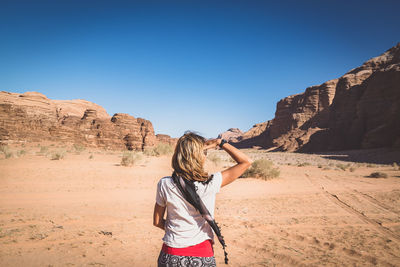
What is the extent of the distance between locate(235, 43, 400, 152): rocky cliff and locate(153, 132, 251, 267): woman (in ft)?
126

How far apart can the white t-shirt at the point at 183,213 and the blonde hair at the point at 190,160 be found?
72mm

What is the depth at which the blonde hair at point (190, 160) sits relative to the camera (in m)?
1.45

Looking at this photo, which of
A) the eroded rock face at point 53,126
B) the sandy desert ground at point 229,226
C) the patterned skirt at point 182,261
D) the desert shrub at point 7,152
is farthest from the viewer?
the eroded rock face at point 53,126

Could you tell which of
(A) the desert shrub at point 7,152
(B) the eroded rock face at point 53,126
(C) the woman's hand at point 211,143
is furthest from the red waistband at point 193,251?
(B) the eroded rock face at point 53,126

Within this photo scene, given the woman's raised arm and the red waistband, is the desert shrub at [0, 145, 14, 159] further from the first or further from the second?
the woman's raised arm

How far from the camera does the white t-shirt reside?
1471mm

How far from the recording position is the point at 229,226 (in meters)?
5.05

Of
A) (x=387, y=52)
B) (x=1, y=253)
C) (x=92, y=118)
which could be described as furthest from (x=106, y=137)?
(x=387, y=52)

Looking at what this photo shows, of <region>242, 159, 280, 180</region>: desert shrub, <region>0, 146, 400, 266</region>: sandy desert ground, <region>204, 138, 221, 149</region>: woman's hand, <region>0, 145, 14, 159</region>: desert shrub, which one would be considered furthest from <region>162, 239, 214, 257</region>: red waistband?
<region>0, 145, 14, 159</region>: desert shrub

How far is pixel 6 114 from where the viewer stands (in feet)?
101

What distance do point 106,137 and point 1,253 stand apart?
123 ft

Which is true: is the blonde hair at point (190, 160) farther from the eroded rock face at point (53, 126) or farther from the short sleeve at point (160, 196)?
the eroded rock face at point (53, 126)

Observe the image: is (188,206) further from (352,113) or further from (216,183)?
(352,113)

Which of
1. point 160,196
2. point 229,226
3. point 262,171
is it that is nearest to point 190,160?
point 160,196
